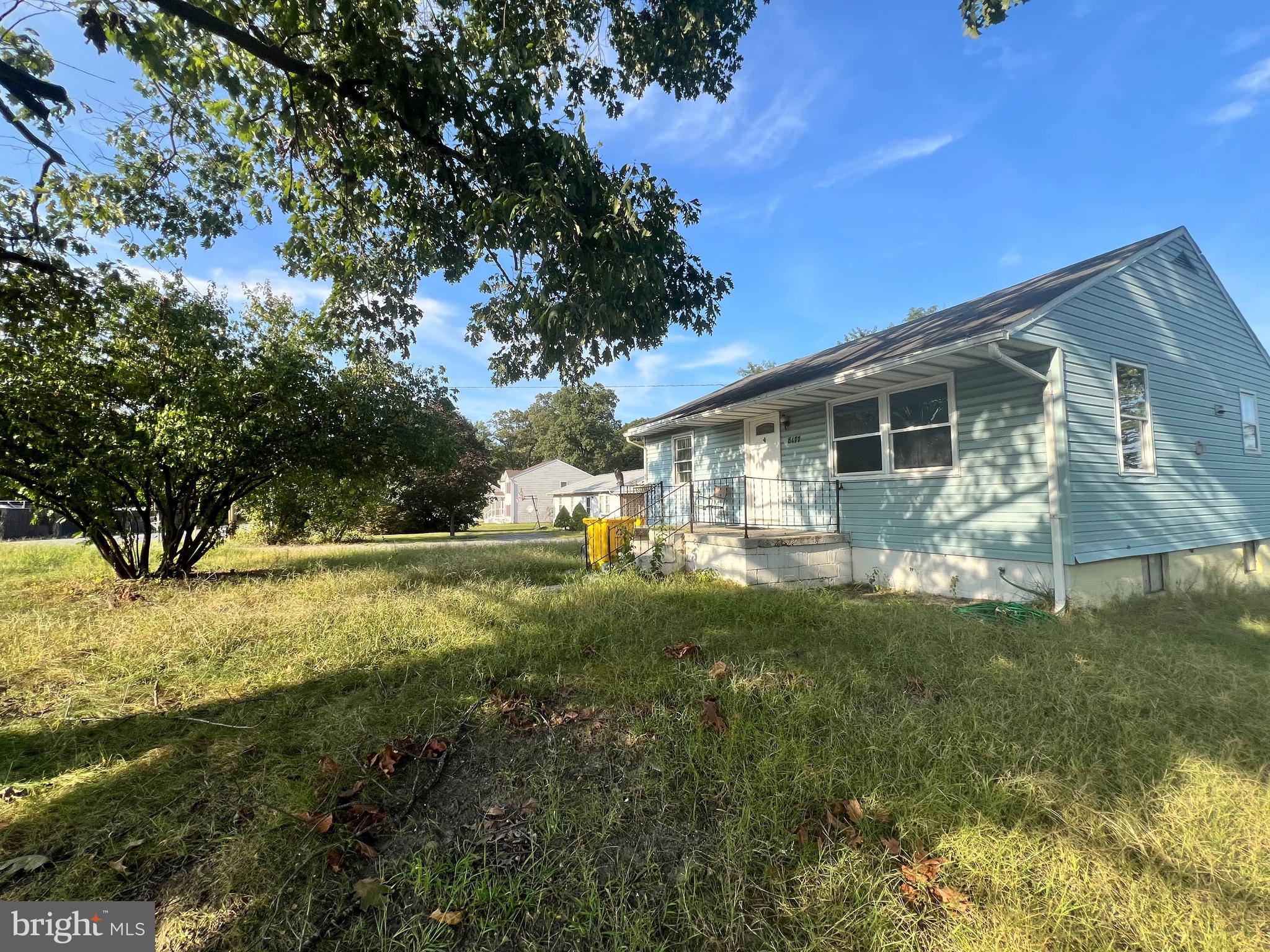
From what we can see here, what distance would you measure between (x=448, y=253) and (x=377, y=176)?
1032mm

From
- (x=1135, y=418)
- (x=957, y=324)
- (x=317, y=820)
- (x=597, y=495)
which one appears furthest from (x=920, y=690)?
(x=597, y=495)

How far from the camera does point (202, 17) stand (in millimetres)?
3496

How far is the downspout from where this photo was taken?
19.0 feet

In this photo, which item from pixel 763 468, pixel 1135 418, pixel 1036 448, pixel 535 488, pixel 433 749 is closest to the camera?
pixel 433 749

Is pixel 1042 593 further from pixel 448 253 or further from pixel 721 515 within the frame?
pixel 448 253

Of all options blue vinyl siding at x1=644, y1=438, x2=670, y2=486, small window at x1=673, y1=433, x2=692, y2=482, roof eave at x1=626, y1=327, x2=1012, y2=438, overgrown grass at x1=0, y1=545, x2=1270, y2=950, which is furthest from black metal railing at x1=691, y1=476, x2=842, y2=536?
overgrown grass at x1=0, y1=545, x2=1270, y2=950

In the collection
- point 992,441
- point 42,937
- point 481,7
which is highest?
point 481,7

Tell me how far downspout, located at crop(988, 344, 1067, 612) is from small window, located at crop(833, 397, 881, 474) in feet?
6.55

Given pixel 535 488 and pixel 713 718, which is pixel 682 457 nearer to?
pixel 713 718

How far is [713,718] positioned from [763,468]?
760cm

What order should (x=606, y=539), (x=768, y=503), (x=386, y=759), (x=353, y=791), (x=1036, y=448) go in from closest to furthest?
(x=353, y=791) → (x=386, y=759) → (x=1036, y=448) → (x=606, y=539) → (x=768, y=503)

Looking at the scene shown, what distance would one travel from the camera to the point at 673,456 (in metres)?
13.0

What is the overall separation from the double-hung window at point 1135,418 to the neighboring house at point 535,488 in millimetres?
36457

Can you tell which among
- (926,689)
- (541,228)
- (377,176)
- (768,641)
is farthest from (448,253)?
(926,689)
